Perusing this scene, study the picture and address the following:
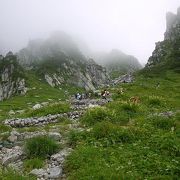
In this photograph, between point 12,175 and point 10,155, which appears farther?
point 10,155

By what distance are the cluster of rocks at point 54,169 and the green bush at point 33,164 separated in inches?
12.3

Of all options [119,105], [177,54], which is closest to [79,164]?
[119,105]

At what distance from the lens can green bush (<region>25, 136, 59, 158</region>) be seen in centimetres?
1872

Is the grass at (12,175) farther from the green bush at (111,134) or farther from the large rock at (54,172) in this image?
the green bush at (111,134)

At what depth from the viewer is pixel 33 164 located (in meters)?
17.6

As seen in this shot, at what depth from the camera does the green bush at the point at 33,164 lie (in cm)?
1738

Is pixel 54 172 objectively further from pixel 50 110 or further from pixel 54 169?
pixel 50 110

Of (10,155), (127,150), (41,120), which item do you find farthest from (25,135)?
(127,150)

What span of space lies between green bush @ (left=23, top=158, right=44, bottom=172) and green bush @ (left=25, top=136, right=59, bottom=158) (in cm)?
71

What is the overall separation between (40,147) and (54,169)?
202cm

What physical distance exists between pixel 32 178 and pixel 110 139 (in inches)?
204

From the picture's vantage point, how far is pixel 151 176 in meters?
15.7

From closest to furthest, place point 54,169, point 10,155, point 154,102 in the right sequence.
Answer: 1. point 54,169
2. point 10,155
3. point 154,102

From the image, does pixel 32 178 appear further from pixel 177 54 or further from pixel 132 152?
pixel 177 54
